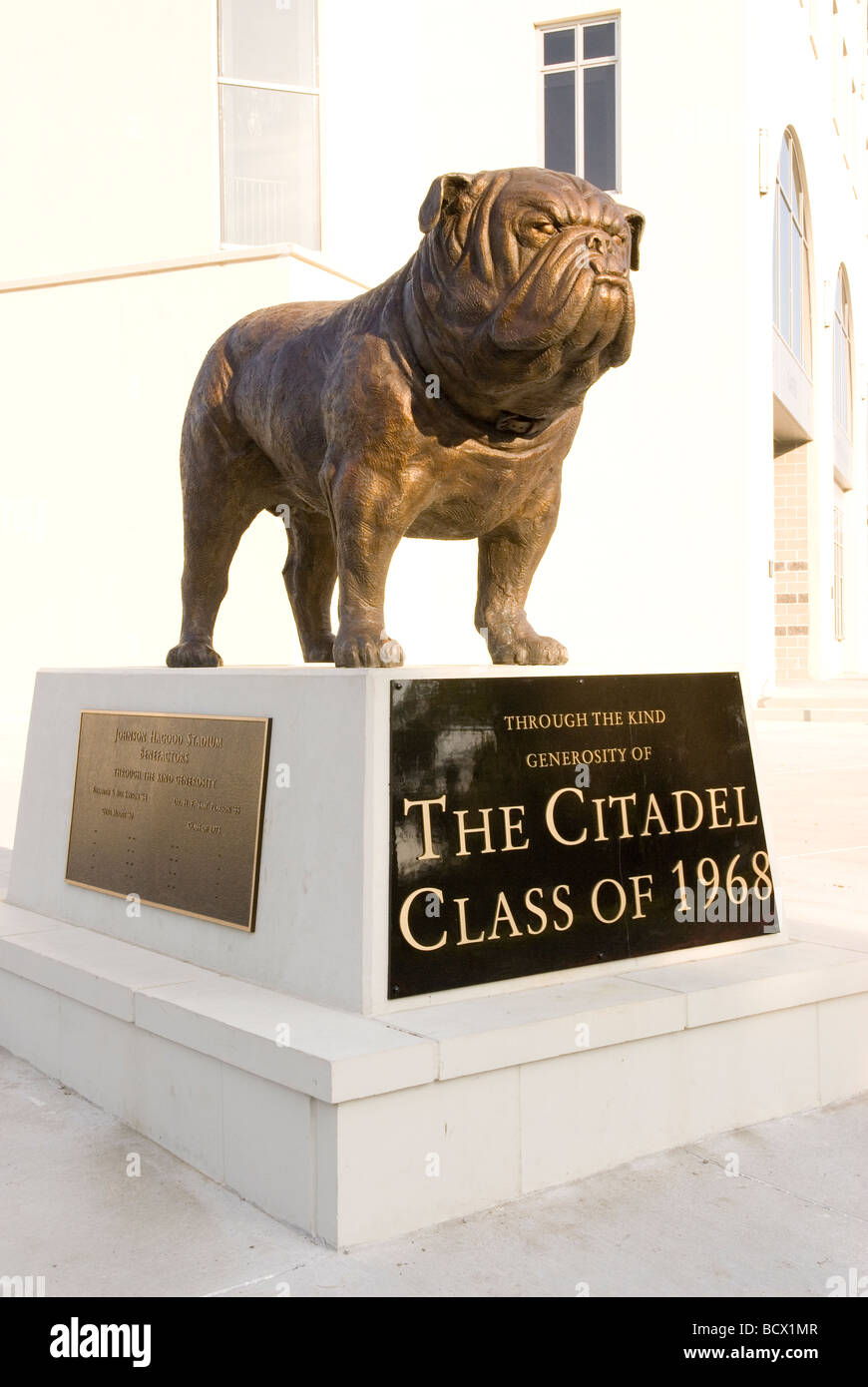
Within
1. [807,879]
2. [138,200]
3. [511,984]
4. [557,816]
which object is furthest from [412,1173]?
[138,200]

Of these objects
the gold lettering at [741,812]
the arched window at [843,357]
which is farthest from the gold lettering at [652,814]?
the arched window at [843,357]

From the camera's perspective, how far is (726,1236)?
256 cm

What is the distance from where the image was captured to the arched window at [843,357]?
26.5 metres

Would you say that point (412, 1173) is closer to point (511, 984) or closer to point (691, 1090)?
point (511, 984)

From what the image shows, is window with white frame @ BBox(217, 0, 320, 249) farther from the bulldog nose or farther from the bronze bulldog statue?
Result: the bulldog nose

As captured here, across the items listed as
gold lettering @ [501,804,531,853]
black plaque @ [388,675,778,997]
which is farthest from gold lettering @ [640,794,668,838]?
gold lettering @ [501,804,531,853]

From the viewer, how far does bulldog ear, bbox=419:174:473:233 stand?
124 inches

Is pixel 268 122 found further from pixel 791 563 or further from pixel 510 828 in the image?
pixel 791 563

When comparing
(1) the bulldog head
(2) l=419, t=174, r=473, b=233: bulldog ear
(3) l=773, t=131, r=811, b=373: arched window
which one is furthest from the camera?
(3) l=773, t=131, r=811, b=373: arched window

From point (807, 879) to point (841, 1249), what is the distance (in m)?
2.80

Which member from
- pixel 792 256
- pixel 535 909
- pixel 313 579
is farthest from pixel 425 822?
pixel 792 256

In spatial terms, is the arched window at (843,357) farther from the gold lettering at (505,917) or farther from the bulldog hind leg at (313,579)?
the gold lettering at (505,917)

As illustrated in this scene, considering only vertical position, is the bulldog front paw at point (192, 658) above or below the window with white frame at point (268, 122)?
below

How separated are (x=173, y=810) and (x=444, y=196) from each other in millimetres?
1869
